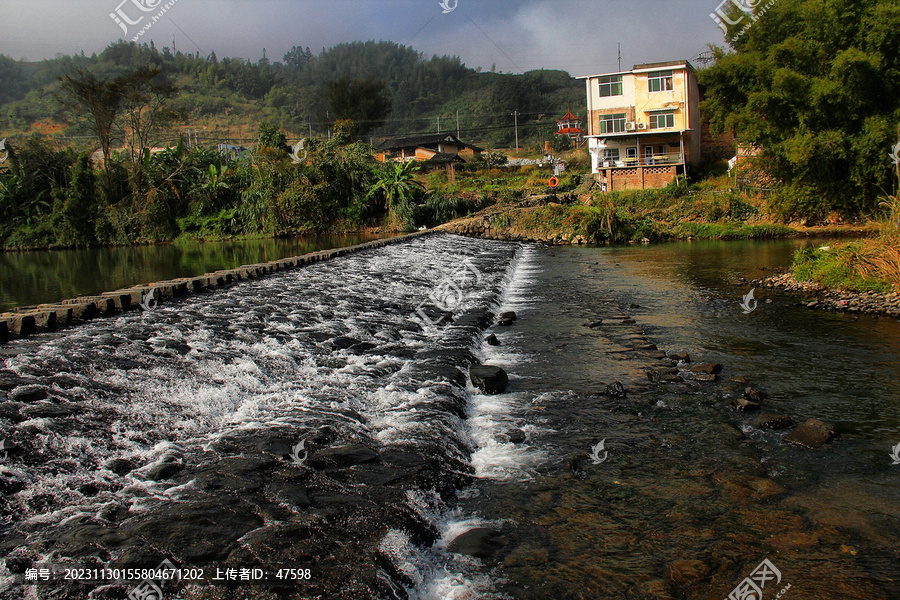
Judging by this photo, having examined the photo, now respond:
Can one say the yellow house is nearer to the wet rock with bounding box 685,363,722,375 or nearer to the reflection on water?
the reflection on water

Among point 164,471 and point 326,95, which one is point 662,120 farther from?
point 326,95

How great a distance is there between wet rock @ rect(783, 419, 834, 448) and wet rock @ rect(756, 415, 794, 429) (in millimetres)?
193

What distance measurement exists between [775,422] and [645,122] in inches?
1406

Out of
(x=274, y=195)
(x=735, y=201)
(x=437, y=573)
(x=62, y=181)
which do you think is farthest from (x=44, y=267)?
(x=735, y=201)

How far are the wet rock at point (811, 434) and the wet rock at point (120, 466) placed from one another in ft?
18.1

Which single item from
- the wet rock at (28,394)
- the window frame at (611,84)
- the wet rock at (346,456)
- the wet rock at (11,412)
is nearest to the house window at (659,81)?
the window frame at (611,84)

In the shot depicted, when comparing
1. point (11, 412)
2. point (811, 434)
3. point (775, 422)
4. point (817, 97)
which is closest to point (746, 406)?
point (775, 422)

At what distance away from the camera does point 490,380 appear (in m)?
6.70

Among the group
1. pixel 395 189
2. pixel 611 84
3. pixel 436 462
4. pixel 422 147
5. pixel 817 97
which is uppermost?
pixel 611 84

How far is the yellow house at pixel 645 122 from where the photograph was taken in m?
36.4

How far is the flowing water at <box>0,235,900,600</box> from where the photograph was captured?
3387 mm

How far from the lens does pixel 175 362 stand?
21.1ft

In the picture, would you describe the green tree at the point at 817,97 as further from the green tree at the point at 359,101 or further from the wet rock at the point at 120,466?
the green tree at the point at 359,101

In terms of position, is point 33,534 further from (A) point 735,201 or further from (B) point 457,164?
(B) point 457,164
